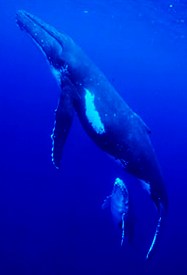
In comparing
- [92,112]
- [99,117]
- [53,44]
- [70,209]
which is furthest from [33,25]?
[70,209]

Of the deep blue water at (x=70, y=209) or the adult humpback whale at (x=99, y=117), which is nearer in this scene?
the adult humpback whale at (x=99, y=117)

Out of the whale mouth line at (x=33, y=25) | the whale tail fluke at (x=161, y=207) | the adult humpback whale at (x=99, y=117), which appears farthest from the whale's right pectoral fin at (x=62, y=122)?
the whale tail fluke at (x=161, y=207)

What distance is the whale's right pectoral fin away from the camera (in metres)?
7.12

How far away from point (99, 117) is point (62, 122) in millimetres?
834

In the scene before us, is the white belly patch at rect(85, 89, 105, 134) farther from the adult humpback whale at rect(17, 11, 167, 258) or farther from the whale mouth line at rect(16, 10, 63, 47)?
the whale mouth line at rect(16, 10, 63, 47)

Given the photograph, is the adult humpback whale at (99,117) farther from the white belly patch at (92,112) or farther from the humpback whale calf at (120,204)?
the humpback whale calf at (120,204)

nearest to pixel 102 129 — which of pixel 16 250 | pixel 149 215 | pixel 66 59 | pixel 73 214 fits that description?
pixel 66 59

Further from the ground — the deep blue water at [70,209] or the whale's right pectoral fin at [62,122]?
the deep blue water at [70,209]

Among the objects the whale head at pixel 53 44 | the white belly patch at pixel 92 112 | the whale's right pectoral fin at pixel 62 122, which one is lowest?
the whale's right pectoral fin at pixel 62 122

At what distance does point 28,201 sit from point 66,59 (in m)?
13.6

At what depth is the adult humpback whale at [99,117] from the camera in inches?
289

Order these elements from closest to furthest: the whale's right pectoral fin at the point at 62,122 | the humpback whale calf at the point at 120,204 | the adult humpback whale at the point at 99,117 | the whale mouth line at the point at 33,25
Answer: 1. the whale's right pectoral fin at the point at 62,122
2. the adult humpback whale at the point at 99,117
3. the whale mouth line at the point at 33,25
4. the humpback whale calf at the point at 120,204

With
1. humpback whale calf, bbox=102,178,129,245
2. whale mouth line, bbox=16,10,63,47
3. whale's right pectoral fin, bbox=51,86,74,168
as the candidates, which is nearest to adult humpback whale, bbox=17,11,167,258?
whale's right pectoral fin, bbox=51,86,74,168

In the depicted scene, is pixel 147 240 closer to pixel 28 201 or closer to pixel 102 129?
pixel 28 201
